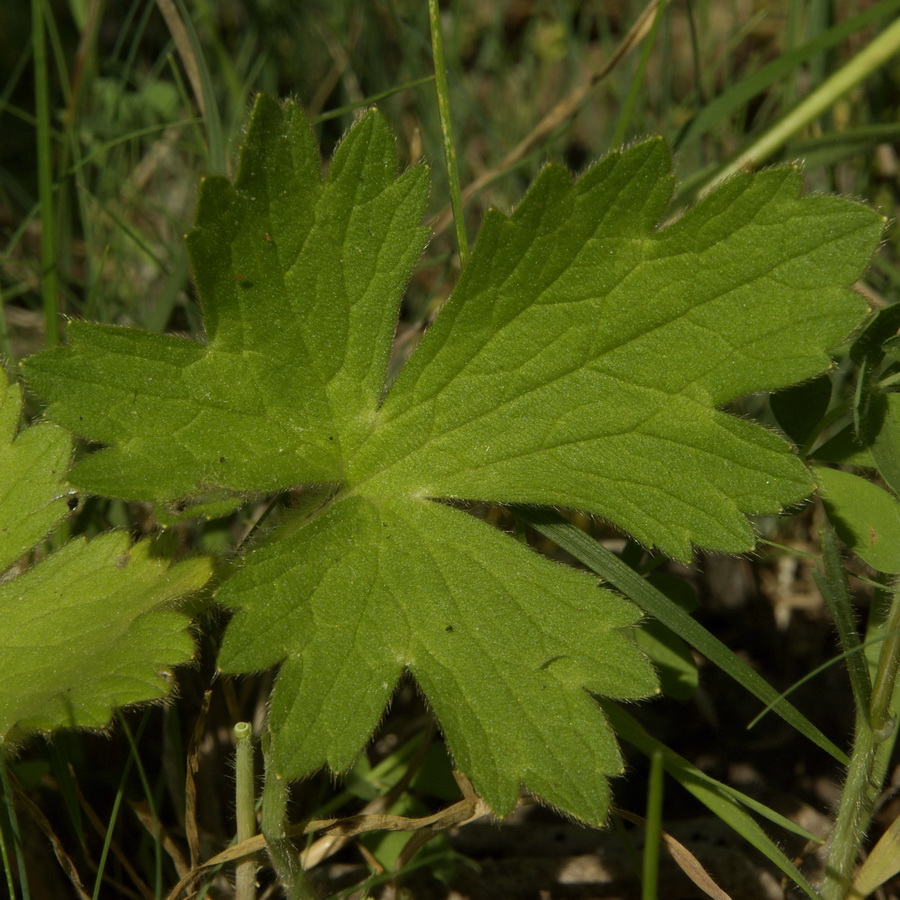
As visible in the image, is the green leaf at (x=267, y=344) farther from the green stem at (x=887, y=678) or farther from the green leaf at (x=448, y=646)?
the green stem at (x=887, y=678)

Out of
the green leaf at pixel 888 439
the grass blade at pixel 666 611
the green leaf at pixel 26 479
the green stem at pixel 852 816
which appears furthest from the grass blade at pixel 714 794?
the green leaf at pixel 26 479

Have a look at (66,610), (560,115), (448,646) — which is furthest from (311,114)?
(448,646)

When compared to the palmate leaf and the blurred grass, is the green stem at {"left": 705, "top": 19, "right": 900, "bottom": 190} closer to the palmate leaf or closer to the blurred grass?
the blurred grass

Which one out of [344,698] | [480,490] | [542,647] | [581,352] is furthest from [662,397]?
[344,698]

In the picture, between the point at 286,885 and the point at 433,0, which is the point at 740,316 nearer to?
the point at 433,0

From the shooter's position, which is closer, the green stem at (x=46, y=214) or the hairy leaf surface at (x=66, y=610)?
the hairy leaf surface at (x=66, y=610)

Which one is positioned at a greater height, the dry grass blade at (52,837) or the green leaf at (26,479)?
the green leaf at (26,479)
